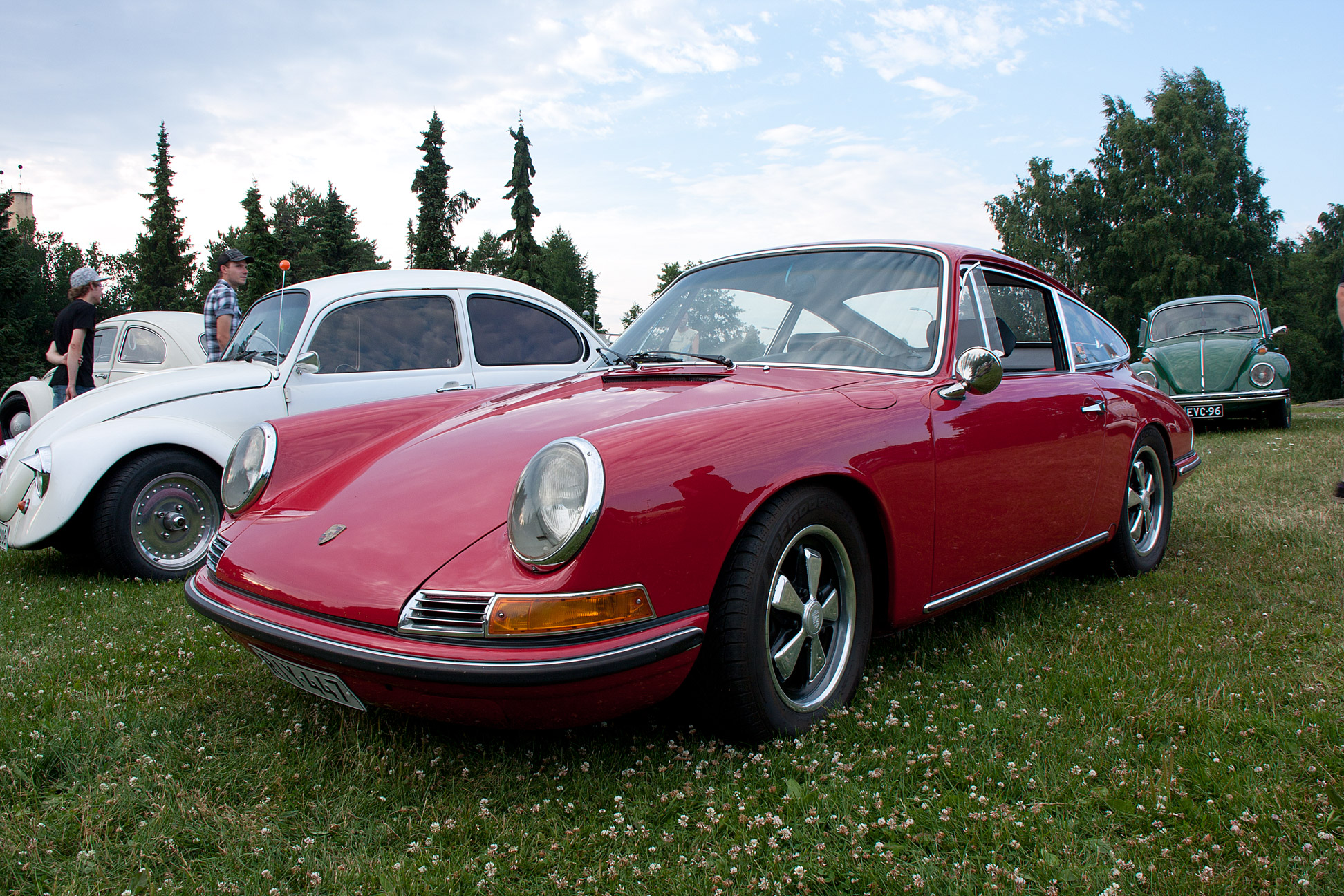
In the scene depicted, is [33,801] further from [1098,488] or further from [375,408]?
[1098,488]

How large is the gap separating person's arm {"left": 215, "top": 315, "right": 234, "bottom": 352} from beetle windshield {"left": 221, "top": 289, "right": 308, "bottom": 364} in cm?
67

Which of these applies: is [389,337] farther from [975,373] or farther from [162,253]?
[162,253]

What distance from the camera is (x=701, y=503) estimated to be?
201cm

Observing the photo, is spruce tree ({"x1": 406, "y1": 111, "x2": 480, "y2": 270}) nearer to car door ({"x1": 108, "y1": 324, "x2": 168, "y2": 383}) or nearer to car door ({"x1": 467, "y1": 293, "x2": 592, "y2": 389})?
car door ({"x1": 108, "y1": 324, "x2": 168, "y2": 383})

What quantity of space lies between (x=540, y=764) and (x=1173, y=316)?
12521 millimetres

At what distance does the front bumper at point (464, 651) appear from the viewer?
1.79 m

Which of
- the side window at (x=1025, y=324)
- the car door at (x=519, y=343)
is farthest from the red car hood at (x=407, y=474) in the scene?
the car door at (x=519, y=343)

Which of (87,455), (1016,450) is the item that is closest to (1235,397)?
(1016,450)

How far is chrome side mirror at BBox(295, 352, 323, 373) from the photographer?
4.89m

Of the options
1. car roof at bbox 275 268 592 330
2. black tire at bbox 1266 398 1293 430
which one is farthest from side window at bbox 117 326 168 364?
black tire at bbox 1266 398 1293 430

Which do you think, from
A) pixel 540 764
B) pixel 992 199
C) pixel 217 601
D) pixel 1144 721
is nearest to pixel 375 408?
pixel 217 601

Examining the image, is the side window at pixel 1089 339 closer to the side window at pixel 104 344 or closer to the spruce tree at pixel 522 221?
the side window at pixel 104 344

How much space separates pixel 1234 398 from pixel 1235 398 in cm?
1

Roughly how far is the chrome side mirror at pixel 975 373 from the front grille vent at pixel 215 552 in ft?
7.35
